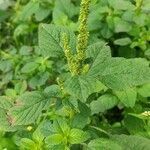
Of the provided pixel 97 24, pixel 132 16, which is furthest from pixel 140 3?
pixel 97 24

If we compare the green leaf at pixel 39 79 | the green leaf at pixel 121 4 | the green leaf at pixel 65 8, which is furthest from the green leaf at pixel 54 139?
the green leaf at pixel 65 8

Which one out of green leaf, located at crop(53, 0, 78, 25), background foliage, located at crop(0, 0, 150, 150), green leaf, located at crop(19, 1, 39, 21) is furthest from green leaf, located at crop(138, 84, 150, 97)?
green leaf, located at crop(19, 1, 39, 21)

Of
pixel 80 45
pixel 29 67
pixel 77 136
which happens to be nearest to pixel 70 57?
pixel 80 45

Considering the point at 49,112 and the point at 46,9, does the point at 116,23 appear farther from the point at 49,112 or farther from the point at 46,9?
the point at 49,112

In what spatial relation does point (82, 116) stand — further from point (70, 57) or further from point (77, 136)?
point (70, 57)

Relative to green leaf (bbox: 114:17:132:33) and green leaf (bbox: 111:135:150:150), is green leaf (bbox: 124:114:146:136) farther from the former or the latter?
green leaf (bbox: 114:17:132:33)

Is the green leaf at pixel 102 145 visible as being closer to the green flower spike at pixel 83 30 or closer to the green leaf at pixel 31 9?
the green flower spike at pixel 83 30

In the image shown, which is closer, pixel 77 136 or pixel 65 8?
pixel 77 136
